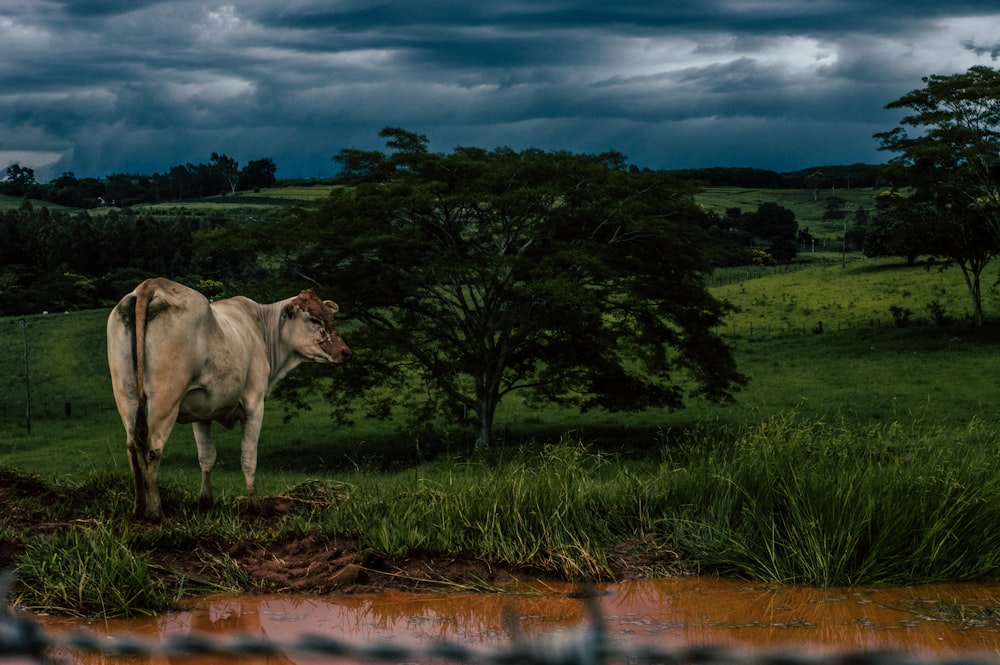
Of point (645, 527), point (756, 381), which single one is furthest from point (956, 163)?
point (645, 527)

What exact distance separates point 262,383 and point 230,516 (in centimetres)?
184

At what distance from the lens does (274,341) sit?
12.5 meters

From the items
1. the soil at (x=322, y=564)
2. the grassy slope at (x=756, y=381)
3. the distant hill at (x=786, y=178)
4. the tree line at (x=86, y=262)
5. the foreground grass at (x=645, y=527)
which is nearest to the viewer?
the foreground grass at (x=645, y=527)

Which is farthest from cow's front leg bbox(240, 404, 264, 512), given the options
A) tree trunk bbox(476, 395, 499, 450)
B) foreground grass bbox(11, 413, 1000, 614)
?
tree trunk bbox(476, 395, 499, 450)

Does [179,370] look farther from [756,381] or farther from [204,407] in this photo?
[756,381]

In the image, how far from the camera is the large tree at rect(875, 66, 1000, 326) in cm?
3725

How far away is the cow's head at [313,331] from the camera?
499 inches

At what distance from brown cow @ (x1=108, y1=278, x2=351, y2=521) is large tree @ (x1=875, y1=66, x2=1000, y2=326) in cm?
3143

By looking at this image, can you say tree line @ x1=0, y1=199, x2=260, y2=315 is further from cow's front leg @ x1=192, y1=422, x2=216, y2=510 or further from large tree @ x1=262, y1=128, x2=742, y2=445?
cow's front leg @ x1=192, y1=422, x2=216, y2=510

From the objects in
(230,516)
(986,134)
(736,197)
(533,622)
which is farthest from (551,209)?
(736,197)

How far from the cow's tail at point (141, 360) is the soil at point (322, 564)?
2.68 ft

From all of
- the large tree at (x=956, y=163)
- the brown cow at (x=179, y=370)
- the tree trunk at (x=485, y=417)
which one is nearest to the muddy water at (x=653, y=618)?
the brown cow at (x=179, y=370)

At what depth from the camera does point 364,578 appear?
8.95 metres

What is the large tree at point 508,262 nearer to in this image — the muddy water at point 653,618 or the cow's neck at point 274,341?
the cow's neck at point 274,341
